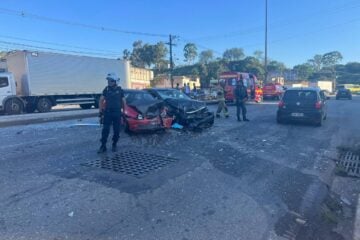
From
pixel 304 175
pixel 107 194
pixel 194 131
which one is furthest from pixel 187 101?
pixel 107 194

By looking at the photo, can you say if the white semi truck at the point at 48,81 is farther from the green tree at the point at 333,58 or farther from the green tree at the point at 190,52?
the green tree at the point at 333,58

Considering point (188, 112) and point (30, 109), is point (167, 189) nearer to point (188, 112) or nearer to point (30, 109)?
point (188, 112)

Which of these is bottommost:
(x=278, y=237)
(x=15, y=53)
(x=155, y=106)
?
(x=278, y=237)

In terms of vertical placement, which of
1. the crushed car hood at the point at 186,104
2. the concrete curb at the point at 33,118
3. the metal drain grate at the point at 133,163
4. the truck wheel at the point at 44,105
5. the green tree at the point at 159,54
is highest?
the green tree at the point at 159,54

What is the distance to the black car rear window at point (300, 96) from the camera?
1218 centimetres

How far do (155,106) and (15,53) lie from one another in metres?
14.6

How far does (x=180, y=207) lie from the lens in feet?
13.7

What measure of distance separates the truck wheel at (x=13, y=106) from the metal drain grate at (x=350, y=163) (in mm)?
18227

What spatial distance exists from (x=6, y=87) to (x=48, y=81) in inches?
105

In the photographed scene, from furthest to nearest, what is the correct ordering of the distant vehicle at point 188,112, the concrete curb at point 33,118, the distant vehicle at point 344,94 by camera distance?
the distant vehicle at point 344,94, the concrete curb at point 33,118, the distant vehicle at point 188,112

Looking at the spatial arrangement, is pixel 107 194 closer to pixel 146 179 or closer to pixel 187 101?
pixel 146 179

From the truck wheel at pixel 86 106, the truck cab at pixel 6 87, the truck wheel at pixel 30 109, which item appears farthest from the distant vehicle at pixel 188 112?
the truck wheel at pixel 86 106

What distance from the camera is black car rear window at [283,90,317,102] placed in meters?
12.2

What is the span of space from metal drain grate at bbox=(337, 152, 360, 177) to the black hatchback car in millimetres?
4485
